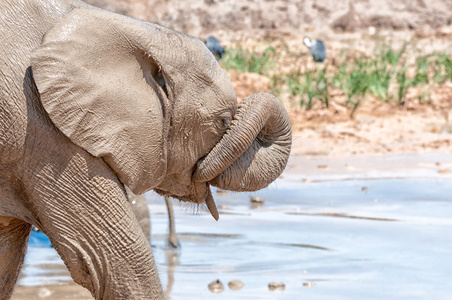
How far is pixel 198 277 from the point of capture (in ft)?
18.5

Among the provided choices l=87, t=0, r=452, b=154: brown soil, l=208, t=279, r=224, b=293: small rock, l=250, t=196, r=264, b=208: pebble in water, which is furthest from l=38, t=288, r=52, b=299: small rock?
l=87, t=0, r=452, b=154: brown soil

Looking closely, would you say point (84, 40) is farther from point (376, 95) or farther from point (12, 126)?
point (376, 95)

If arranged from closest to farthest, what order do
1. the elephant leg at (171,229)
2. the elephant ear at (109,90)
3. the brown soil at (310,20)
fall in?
the elephant ear at (109,90), the elephant leg at (171,229), the brown soil at (310,20)

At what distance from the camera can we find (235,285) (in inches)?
212

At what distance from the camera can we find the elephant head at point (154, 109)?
3209 mm

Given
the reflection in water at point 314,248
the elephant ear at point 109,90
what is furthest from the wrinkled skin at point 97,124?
the reflection in water at point 314,248

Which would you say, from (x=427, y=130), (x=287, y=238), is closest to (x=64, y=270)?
(x=287, y=238)

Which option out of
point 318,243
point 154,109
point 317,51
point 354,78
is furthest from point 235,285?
point 317,51

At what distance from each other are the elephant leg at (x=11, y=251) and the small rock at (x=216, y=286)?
1.70 metres

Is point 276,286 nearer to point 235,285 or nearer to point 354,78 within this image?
point 235,285

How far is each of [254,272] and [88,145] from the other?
2.73 m

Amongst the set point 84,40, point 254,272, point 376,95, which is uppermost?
point 84,40

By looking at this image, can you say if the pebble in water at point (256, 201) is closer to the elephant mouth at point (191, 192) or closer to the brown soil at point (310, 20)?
the elephant mouth at point (191, 192)

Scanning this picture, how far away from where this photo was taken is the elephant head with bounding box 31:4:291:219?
3209 millimetres
